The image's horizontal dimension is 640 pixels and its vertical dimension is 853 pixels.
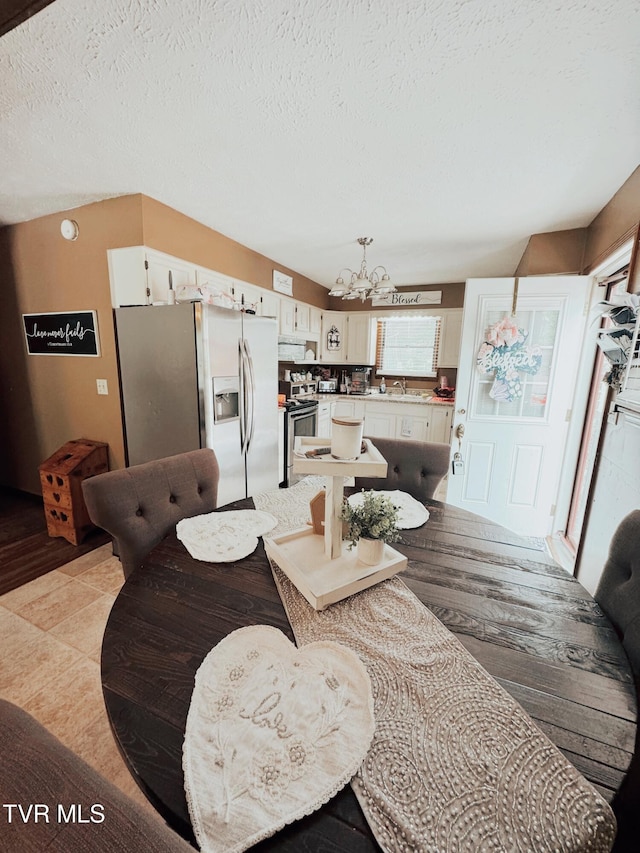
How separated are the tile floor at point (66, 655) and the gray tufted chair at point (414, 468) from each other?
145cm

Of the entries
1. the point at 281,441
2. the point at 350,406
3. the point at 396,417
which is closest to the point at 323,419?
the point at 350,406

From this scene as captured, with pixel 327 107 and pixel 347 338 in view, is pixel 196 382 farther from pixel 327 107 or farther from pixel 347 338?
pixel 347 338

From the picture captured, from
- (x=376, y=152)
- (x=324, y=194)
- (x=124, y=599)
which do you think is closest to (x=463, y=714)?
(x=124, y=599)

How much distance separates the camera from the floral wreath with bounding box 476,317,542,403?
258 cm

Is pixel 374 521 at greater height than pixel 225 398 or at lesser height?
lesser

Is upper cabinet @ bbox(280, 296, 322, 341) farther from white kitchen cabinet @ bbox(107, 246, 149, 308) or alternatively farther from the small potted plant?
the small potted plant

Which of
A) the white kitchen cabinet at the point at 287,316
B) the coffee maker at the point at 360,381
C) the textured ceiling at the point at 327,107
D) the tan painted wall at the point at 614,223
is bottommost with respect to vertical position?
the coffee maker at the point at 360,381

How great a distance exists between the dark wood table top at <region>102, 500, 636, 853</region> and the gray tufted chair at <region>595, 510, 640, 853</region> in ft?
0.07

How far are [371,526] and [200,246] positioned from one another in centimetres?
273

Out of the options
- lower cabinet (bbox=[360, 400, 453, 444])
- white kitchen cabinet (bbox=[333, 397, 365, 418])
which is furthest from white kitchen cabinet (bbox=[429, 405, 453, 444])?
white kitchen cabinet (bbox=[333, 397, 365, 418])

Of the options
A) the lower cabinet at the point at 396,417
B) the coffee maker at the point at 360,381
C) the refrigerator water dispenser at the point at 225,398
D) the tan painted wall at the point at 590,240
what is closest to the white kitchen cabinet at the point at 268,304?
the lower cabinet at the point at 396,417

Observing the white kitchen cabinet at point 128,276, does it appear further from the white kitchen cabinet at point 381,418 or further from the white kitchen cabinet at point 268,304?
the white kitchen cabinet at point 381,418

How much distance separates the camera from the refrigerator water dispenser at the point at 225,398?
7.50ft

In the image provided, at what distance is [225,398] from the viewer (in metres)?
2.39
